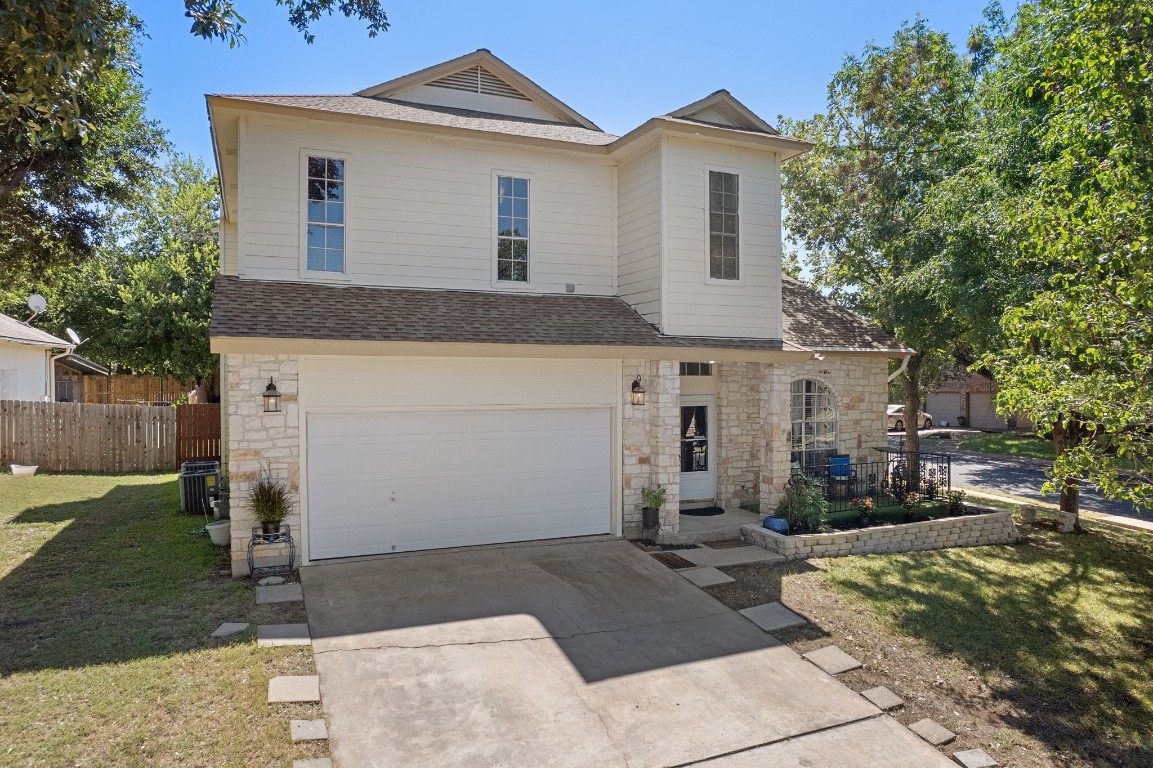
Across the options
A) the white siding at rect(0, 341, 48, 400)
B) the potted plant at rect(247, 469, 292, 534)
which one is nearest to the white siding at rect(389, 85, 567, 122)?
the potted plant at rect(247, 469, 292, 534)

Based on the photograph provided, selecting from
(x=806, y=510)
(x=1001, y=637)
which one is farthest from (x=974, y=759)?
(x=806, y=510)

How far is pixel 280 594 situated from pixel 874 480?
34.0 ft

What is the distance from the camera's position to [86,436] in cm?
1628

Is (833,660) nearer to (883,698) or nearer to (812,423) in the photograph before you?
(883,698)

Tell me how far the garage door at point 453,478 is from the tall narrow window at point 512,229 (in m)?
2.49

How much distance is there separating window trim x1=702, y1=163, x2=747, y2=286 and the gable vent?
4.28m

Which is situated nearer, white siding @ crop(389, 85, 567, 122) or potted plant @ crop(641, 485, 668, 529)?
potted plant @ crop(641, 485, 668, 529)

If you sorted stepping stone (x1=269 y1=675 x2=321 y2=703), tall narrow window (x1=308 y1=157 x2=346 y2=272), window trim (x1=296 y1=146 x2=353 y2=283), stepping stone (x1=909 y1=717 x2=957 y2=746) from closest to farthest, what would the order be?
stepping stone (x1=909 y1=717 x2=957 y2=746), stepping stone (x1=269 y1=675 x2=321 y2=703), window trim (x1=296 y1=146 x2=353 y2=283), tall narrow window (x1=308 y1=157 x2=346 y2=272)

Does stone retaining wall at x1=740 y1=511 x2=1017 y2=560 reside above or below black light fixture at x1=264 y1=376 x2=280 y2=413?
below

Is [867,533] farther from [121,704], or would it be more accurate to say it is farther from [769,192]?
[121,704]

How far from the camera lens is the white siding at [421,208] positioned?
9.50 meters

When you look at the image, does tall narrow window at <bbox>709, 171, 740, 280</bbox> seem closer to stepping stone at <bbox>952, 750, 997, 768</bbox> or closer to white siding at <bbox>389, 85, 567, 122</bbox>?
white siding at <bbox>389, 85, 567, 122</bbox>

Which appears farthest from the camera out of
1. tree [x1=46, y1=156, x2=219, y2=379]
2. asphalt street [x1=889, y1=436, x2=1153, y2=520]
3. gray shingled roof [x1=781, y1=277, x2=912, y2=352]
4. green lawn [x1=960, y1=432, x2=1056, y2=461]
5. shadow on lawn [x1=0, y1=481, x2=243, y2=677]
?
green lawn [x1=960, y1=432, x2=1056, y2=461]

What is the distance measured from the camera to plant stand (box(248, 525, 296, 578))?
827 centimetres
